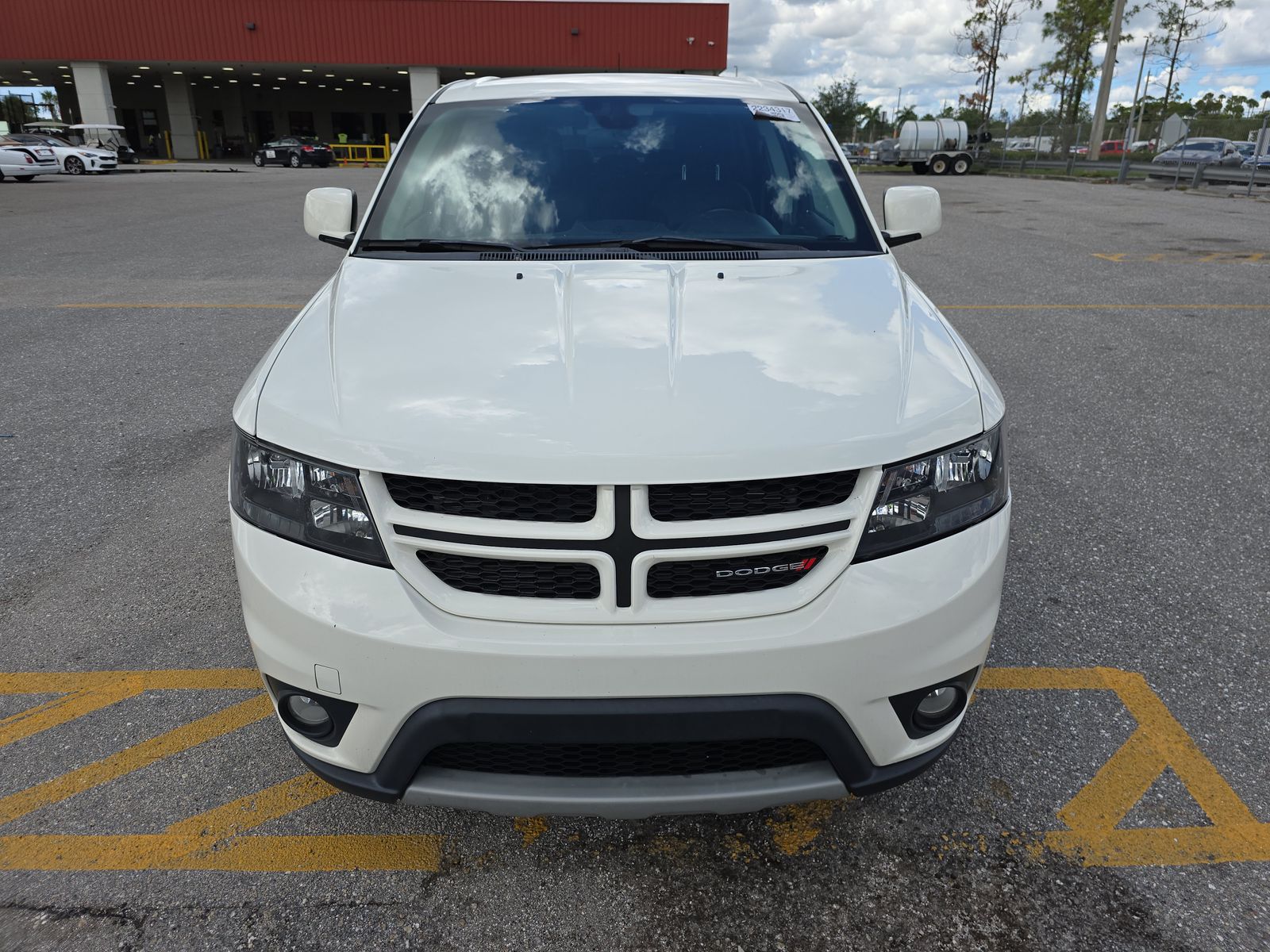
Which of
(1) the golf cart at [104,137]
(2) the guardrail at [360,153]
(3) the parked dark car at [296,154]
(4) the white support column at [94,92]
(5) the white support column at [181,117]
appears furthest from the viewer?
(5) the white support column at [181,117]

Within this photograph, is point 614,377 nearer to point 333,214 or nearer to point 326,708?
point 326,708

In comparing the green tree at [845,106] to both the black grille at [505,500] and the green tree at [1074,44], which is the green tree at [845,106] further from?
the black grille at [505,500]

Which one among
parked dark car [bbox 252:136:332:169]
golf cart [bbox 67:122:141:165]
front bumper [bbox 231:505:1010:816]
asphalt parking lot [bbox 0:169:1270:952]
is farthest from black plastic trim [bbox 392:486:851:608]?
parked dark car [bbox 252:136:332:169]

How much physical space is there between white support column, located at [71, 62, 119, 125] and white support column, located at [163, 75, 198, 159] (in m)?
4.83

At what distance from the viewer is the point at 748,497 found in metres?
1.76

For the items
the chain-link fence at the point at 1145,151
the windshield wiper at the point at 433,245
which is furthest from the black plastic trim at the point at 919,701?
the chain-link fence at the point at 1145,151

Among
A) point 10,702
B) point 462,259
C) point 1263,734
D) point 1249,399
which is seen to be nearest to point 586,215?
point 462,259

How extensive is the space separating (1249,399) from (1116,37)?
1388 inches

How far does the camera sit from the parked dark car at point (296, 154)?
37.9 meters

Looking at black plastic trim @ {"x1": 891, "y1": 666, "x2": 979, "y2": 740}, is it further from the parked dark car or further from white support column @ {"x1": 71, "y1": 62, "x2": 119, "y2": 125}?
white support column @ {"x1": 71, "y1": 62, "x2": 119, "y2": 125}

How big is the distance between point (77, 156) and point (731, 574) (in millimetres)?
34602

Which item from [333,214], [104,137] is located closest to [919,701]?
[333,214]

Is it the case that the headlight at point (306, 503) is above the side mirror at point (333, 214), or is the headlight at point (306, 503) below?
below

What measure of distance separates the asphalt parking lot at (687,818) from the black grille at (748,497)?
0.94 m
